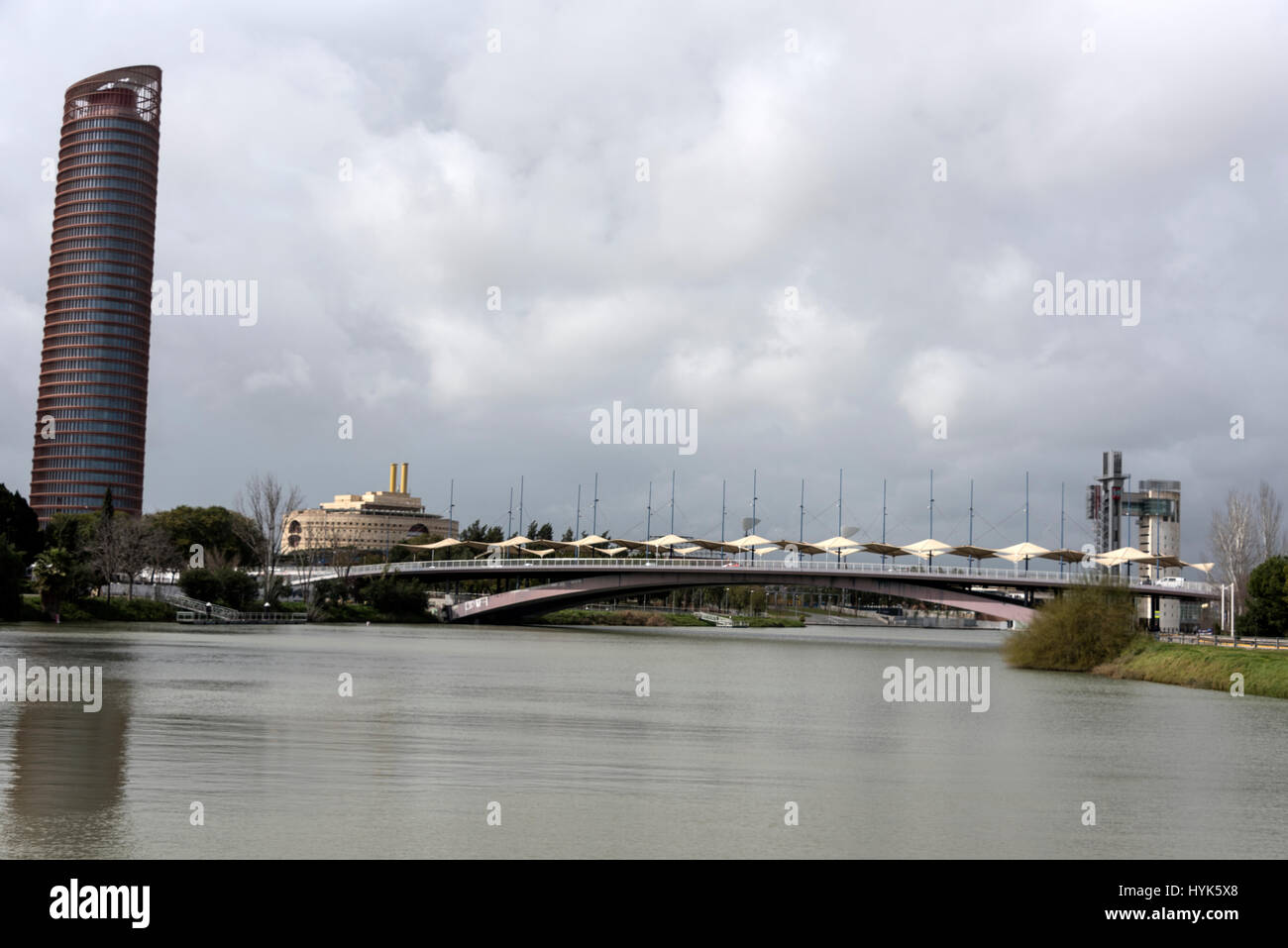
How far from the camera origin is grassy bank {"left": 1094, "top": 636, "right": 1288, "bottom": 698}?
40.2 m

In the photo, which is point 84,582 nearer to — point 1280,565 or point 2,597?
point 2,597

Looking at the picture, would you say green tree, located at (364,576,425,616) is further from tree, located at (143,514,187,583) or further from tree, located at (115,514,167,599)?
tree, located at (115,514,167,599)

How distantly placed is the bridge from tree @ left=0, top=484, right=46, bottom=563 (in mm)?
22776

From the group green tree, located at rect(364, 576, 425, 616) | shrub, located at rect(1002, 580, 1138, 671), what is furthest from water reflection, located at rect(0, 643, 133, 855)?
green tree, located at rect(364, 576, 425, 616)

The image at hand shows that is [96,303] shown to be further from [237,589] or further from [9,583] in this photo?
[9,583]

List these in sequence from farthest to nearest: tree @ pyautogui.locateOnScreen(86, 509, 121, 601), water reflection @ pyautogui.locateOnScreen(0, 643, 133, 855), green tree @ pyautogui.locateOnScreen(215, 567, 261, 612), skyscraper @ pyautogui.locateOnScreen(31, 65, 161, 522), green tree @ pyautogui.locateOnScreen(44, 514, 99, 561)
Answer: skyscraper @ pyautogui.locateOnScreen(31, 65, 161, 522) < green tree @ pyautogui.locateOnScreen(44, 514, 99, 561) < green tree @ pyautogui.locateOnScreen(215, 567, 261, 612) < tree @ pyautogui.locateOnScreen(86, 509, 121, 601) < water reflection @ pyautogui.locateOnScreen(0, 643, 133, 855)

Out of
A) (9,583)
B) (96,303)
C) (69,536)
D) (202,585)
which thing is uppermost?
(96,303)

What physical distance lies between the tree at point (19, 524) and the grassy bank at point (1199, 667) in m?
79.6

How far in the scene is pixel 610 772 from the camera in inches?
689

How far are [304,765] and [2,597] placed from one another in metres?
53.9

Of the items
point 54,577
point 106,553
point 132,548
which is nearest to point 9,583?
point 54,577

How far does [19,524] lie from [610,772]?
89.4 metres

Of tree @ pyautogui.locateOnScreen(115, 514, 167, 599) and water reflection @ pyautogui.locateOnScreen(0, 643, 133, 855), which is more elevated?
tree @ pyautogui.locateOnScreen(115, 514, 167, 599)

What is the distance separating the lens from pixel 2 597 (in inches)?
2448
